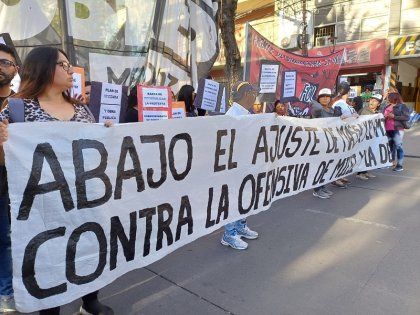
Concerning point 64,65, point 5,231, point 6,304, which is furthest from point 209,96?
point 6,304

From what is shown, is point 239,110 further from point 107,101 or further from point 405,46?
point 405,46

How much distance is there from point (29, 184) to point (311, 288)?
212cm

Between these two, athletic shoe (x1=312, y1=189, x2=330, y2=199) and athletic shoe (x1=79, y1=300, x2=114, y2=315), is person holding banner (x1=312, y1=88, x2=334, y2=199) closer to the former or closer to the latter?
athletic shoe (x1=312, y1=189, x2=330, y2=199)

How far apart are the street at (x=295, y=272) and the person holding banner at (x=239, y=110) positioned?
10 centimetres

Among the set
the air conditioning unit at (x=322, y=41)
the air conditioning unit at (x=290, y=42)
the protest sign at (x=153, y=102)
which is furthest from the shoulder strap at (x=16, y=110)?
the air conditioning unit at (x=290, y=42)

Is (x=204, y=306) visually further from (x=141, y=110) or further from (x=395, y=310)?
(x=141, y=110)

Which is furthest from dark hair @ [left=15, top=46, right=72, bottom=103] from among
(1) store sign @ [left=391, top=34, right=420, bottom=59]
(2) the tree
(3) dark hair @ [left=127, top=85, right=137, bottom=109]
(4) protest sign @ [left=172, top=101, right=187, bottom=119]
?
(1) store sign @ [left=391, top=34, right=420, bottom=59]

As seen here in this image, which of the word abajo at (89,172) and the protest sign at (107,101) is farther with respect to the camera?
the protest sign at (107,101)

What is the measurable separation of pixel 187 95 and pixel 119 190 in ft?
10.2

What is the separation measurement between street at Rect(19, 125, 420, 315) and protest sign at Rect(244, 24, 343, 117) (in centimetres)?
240

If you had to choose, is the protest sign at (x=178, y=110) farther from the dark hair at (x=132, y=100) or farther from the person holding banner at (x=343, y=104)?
the person holding banner at (x=343, y=104)

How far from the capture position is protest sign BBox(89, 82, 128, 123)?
3.64 m

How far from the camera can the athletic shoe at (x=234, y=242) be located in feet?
11.7

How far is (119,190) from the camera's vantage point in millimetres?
2289
